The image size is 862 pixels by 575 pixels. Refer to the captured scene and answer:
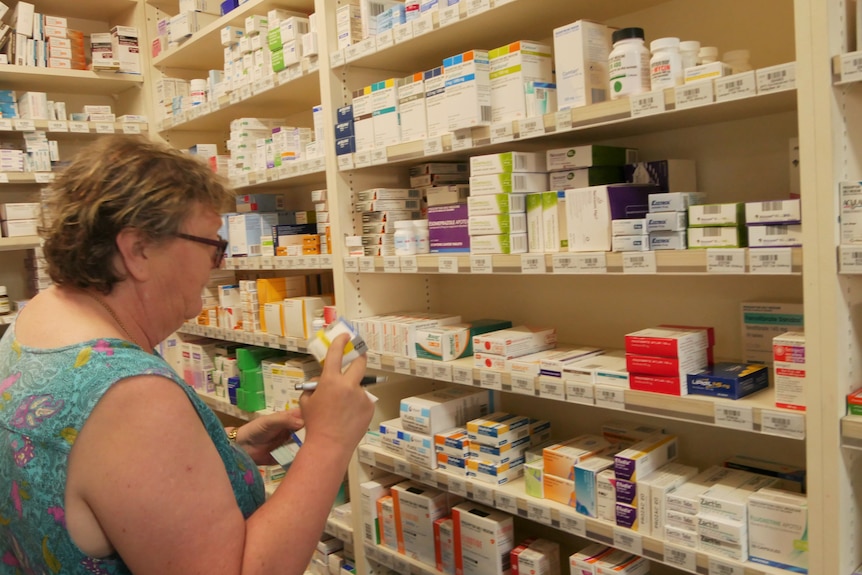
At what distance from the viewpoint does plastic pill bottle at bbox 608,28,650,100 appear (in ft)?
6.18

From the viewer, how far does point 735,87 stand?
1664mm

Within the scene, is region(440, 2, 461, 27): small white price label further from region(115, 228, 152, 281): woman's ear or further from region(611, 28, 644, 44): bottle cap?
region(115, 228, 152, 281): woman's ear

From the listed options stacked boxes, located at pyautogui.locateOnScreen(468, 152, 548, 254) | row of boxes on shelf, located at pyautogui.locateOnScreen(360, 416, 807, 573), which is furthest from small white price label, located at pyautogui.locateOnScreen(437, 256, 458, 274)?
row of boxes on shelf, located at pyautogui.locateOnScreen(360, 416, 807, 573)

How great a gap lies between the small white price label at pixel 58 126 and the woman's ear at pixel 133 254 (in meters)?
3.62

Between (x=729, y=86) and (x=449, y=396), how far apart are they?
1.59m

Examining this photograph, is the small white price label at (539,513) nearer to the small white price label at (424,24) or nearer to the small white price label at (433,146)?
the small white price label at (433,146)

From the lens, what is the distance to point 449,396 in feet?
9.10

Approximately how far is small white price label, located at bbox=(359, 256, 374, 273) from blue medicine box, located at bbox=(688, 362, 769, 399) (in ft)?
4.61

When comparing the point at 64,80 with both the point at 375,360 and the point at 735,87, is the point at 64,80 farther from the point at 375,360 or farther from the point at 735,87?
the point at 735,87

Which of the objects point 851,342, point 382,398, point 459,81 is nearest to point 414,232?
point 459,81

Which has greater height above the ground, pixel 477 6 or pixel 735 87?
pixel 477 6

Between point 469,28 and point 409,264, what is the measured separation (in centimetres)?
90

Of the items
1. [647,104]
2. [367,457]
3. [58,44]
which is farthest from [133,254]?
[58,44]

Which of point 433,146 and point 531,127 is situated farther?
point 433,146
